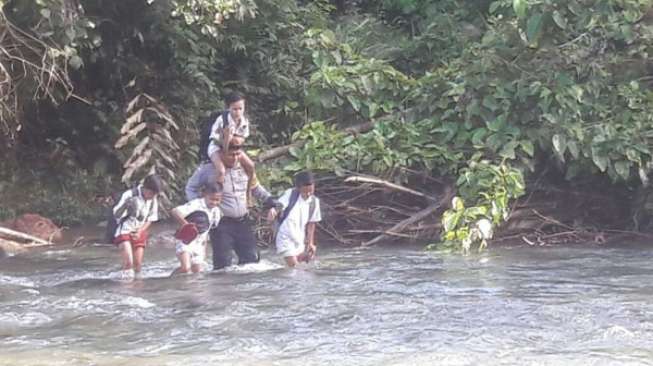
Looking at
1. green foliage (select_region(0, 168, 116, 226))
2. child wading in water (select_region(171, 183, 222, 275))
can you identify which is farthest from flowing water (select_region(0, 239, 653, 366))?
green foliage (select_region(0, 168, 116, 226))

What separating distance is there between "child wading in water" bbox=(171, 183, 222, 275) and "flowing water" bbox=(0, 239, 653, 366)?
0.26m

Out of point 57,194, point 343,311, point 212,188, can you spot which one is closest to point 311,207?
point 212,188

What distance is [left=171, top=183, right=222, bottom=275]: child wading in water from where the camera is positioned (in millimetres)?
9805

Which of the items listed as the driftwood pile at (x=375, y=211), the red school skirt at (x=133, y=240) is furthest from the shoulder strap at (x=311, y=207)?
the driftwood pile at (x=375, y=211)

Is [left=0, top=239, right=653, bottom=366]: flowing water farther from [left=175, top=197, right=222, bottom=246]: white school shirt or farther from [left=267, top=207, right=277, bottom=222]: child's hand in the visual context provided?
[left=267, top=207, right=277, bottom=222]: child's hand

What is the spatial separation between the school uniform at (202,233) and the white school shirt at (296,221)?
2.09 ft

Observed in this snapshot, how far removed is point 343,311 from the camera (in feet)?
26.8

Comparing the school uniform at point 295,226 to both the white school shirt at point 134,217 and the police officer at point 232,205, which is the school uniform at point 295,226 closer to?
the police officer at point 232,205

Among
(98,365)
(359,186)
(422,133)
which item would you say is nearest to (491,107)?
(422,133)

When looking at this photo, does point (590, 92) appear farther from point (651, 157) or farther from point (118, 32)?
point (118, 32)

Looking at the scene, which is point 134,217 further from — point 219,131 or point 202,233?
point 219,131

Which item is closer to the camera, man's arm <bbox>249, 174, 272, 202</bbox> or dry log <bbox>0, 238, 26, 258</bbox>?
man's arm <bbox>249, 174, 272, 202</bbox>

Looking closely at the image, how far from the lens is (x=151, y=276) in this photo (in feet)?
33.8

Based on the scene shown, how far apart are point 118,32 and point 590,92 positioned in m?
5.88
